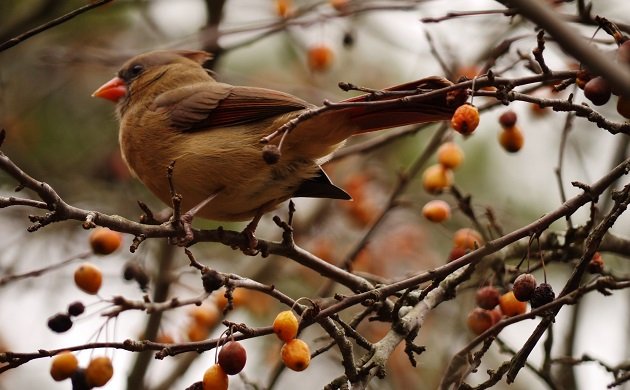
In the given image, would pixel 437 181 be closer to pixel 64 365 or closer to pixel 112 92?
pixel 64 365

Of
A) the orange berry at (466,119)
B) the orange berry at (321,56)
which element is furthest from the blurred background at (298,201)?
the orange berry at (466,119)

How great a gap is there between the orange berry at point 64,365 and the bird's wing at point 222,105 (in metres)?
1.63

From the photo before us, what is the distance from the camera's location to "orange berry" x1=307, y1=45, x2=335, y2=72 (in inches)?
222

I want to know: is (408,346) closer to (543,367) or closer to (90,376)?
(543,367)

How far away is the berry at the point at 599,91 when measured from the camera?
252cm

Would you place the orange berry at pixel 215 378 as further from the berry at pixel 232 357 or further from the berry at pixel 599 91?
the berry at pixel 599 91

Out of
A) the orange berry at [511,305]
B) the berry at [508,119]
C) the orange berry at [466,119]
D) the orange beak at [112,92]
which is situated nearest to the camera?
the orange berry at [466,119]

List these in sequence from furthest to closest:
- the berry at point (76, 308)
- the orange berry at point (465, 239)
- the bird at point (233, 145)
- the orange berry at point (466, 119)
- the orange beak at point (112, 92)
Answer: the orange beak at point (112, 92)
the bird at point (233, 145)
the orange berry at point (465, 239)
the berry at point (76, 308)
the orange berry at point (466, 119)

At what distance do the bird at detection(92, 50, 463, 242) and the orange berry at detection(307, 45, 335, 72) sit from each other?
113 cm

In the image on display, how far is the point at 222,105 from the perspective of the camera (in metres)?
4.44

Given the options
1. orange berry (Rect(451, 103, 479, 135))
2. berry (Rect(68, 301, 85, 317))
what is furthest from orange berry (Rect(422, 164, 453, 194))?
berry (Rect(68, 301, 85, 317))

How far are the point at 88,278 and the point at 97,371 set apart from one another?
45 centimetres

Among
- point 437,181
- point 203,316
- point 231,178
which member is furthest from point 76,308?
point 437,181

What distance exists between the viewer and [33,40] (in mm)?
6770
